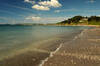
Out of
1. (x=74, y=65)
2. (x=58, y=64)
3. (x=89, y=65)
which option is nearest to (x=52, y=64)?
(x=58, y=64)

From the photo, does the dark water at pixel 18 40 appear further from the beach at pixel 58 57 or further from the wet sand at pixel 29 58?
the beach at pixel 58 57

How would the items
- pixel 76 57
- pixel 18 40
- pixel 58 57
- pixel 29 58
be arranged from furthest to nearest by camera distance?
pixel 18 40, pixel 29 58, pixel 58 57, pixel 76 57

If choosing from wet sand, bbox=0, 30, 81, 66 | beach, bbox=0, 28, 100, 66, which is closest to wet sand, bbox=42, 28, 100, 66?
beach, bbox=0, 28, 100, 66

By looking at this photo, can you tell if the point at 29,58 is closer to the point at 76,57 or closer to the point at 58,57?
the point at 58,57

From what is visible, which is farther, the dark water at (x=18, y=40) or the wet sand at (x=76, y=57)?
the dark water at (x=18, y=40)

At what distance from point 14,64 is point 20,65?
24.4 inches

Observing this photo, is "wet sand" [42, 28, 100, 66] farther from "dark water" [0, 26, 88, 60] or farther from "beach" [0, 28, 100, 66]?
"dark water" [0, 26, 88, 60]

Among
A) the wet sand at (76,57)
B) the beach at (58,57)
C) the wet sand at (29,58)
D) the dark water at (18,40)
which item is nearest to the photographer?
the wet sand at (76,57)

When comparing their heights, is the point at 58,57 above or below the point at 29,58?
above

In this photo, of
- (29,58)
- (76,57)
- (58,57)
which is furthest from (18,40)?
(76,57)

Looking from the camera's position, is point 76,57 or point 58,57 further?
point 58,57

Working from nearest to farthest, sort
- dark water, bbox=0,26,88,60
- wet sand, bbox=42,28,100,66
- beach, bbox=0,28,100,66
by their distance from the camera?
1. wet sand, bbox=42,28,100,66
2. beach, bbox=0,28,100,66
3. dark water, bbox=0,26,88,60

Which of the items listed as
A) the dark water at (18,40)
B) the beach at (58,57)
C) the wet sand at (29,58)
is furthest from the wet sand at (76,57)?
the dark water at (18,40)

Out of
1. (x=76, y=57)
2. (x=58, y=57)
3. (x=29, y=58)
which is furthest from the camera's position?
(x=29, y=58)
